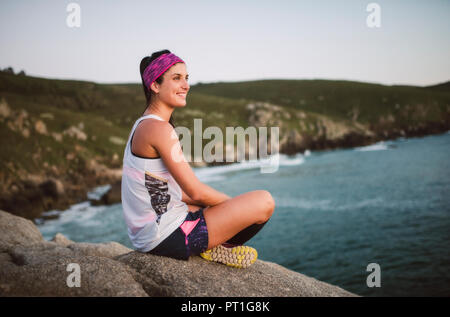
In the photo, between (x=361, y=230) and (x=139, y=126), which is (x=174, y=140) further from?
(x=361, y=230)

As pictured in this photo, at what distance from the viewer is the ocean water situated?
11.7 meters

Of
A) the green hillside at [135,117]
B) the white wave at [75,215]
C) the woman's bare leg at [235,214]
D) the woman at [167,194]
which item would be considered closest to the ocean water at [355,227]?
the white wave at [75,215]

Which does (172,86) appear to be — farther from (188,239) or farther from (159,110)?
(188,239)

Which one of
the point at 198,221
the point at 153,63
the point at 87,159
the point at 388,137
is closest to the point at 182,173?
the point at 198,221

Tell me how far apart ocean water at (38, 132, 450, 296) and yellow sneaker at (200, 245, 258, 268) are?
8467mm

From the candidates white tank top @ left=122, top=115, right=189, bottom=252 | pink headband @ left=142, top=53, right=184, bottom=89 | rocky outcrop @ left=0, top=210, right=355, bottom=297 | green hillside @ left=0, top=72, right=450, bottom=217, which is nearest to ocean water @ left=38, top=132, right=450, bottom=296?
rocky outcrop @ left=0, top=210, right=355, bottom=297

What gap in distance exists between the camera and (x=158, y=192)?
149 inches

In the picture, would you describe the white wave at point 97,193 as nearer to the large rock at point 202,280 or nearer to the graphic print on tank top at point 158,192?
the large rock at point 202,280

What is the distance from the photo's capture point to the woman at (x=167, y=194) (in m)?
3.62

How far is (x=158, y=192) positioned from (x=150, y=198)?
13 cm

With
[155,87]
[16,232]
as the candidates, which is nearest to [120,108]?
[16,232]

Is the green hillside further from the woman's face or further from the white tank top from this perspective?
the woman's face

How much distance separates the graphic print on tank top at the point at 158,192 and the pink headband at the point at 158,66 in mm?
1368
